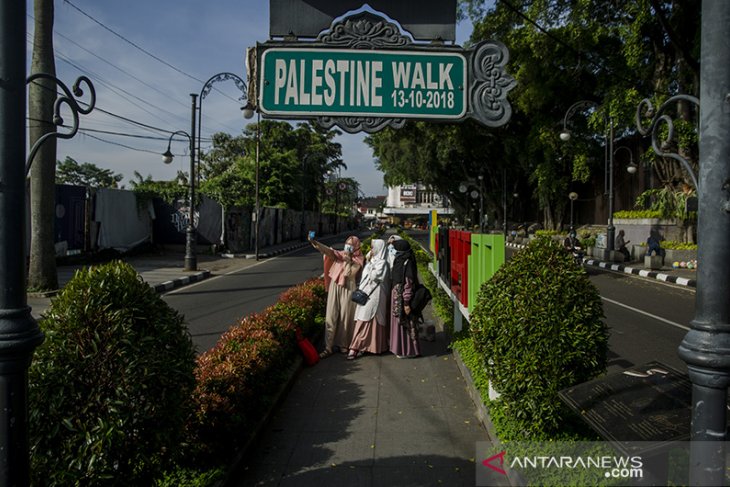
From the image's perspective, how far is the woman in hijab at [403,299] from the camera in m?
6.28

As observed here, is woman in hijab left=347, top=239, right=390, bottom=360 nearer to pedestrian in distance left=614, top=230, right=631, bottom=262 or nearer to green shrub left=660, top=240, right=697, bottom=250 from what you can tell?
green shrub left=660, top=240, right=697, bottom=250

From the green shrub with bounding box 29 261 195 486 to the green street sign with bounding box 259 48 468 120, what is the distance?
1208mm

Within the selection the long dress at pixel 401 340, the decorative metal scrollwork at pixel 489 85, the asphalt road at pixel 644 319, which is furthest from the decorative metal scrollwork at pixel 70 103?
the asphalt road at pixel 644 319

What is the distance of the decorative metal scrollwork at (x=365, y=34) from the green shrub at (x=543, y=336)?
6.20 feet

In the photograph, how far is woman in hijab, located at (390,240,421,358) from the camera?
6.28 metres

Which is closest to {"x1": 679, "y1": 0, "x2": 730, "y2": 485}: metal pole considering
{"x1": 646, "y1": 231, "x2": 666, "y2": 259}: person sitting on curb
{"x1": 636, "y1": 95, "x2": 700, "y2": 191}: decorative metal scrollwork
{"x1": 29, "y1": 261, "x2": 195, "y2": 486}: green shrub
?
{"x1": 636, "y1": 95, "x2": 700, "y2": 191}: decorative metal scrollwork

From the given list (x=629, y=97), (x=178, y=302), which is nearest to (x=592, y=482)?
(x=178, y=302)

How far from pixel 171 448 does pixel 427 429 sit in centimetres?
236

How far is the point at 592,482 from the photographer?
286 centimetres

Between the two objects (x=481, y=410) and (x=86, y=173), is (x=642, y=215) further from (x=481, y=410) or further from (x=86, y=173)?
(x=86, y=173)

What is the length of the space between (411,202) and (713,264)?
112335 millimetres

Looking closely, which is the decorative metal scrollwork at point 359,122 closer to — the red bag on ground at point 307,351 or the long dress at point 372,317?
the long dress at point 372,317

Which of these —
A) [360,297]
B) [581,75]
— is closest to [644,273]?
[581,75]

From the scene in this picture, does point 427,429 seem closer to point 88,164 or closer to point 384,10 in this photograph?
point 384,10
